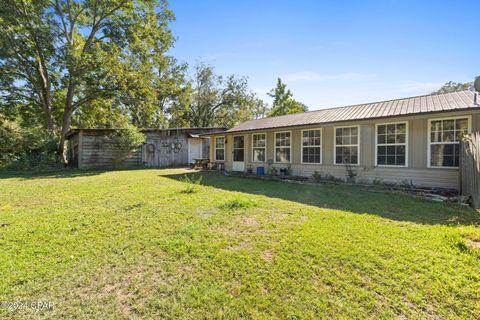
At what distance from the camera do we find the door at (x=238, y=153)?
13.1 meters

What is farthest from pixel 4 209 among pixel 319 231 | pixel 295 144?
pixel 295 144

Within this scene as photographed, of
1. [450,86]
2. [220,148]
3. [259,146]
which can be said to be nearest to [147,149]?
[220,148]

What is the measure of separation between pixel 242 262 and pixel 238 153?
34.4ft

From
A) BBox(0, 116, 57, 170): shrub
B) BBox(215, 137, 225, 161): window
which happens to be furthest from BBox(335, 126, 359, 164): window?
BBox(0, 116, 57, 170): shrub

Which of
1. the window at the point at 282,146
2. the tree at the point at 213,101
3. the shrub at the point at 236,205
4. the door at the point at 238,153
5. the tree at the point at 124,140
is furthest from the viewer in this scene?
the tree at the point at 213,101

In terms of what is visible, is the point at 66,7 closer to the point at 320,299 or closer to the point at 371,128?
the point at 371,128

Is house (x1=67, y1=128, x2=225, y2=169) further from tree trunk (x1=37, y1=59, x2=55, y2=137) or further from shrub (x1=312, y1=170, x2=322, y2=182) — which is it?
shrub (x1=312, y1=170, x2=322, y2=182)

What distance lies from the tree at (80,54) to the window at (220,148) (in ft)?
23.9

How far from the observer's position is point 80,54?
15.7 metres

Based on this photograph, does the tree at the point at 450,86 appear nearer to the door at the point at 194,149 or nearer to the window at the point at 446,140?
the door at the point at 194,149

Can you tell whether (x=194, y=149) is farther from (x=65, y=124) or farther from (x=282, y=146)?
(x=282, y=146)

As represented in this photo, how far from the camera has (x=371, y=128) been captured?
8.41 metres

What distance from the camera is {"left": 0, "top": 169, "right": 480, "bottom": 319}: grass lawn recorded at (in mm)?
2297

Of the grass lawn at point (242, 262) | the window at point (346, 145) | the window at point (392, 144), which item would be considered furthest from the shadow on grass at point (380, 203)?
the window at point (346, 145)
